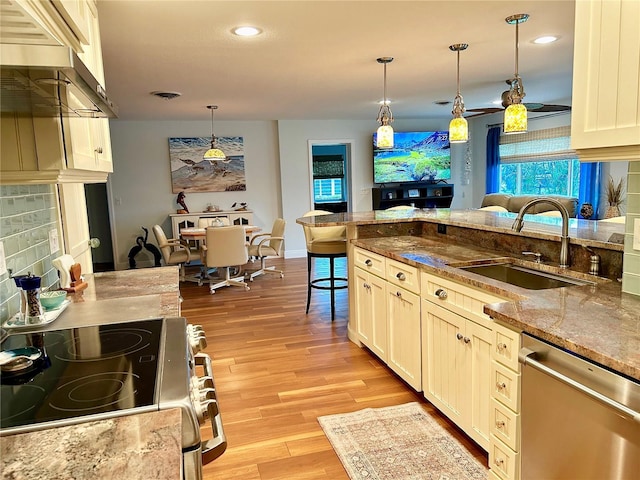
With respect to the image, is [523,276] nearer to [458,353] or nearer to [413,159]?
[458,353]

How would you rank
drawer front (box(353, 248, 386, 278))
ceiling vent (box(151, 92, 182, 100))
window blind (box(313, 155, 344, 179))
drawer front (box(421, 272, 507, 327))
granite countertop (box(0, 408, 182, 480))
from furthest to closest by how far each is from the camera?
window blind (box(313, 155, 344, 179)) < ceiling vent (box(151, 92, 182, 100)) < drawer front (box(353, 248, 386, 278)) < drawer front (box(421, 272, 507, 327)) < granite countertop (box(0, 408, 182, 480))

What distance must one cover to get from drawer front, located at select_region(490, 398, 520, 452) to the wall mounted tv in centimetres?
671

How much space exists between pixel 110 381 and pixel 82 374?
107 mm

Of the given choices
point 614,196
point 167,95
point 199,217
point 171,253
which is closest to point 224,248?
point 171,253

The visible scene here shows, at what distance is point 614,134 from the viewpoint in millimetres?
1465

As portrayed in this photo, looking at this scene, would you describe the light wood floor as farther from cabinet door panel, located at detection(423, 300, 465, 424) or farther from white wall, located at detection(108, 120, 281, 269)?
white wall, located at detection(108, 120, 281, 269)

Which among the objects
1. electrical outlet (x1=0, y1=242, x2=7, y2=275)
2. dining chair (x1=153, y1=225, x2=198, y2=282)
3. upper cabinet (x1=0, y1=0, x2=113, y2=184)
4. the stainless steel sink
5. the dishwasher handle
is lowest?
dining chair (x1=153, y1=225, x2=198, y2=282)

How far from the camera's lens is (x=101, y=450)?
0.84 metres

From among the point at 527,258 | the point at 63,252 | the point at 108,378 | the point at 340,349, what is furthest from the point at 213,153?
the point at 108,378

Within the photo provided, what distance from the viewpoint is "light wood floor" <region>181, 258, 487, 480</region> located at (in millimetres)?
2252

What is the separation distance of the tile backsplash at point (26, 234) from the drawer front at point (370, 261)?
6.33 feet

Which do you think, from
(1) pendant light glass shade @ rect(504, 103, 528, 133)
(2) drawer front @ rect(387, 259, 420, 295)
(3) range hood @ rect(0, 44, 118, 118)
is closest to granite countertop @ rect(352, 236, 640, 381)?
(2) drawer front @ rect(387, 259, 420, 295)

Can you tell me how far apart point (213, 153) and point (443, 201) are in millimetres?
4479

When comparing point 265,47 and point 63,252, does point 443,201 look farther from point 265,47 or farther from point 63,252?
point 63,252
